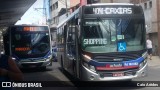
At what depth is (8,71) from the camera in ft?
16.3

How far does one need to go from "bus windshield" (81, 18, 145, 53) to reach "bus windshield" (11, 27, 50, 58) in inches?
351

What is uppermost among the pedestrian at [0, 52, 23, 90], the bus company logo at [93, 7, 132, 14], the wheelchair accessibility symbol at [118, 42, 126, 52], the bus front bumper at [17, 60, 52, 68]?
the bus company logo at [93, 7, 132, 14]

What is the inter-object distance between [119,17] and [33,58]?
9.37 meters

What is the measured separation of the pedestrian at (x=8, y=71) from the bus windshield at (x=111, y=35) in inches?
247

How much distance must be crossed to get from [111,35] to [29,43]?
948 cm

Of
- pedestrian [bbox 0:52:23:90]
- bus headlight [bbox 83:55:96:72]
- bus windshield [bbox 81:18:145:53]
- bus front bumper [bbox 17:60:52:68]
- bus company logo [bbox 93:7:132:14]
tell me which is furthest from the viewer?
bus front bumper [bbox 17:60:52:68]

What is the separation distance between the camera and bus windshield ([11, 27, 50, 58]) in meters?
19.7

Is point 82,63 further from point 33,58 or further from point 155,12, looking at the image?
point 155,12

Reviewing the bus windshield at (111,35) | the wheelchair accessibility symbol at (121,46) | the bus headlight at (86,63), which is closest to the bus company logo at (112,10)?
the bus windshield at (111,35)

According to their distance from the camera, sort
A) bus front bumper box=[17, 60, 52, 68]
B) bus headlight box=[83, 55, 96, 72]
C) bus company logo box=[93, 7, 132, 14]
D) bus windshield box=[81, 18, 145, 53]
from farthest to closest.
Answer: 1. bus front bumper box=[17, 60, 52, 68]
2. bus company logo box=[93, 7, 132, 14]
3. bus windshield box=[81, 18, 145, 53]
4. bus headlight box=[83, 55, 96, 72]

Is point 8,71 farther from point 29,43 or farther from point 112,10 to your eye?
point 29,43

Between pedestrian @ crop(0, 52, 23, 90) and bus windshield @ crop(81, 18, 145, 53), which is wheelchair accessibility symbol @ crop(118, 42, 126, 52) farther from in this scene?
pedestrian @ crop(0, 52, 23, 90)

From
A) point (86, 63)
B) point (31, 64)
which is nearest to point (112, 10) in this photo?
point (86, 63)

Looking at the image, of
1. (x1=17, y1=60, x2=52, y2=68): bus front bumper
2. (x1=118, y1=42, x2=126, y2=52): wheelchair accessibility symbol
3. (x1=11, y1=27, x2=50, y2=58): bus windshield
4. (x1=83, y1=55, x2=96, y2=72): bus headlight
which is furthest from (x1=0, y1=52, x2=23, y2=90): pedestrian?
(x1=11, y1=27, x2=50, y2=58): bus windshield
